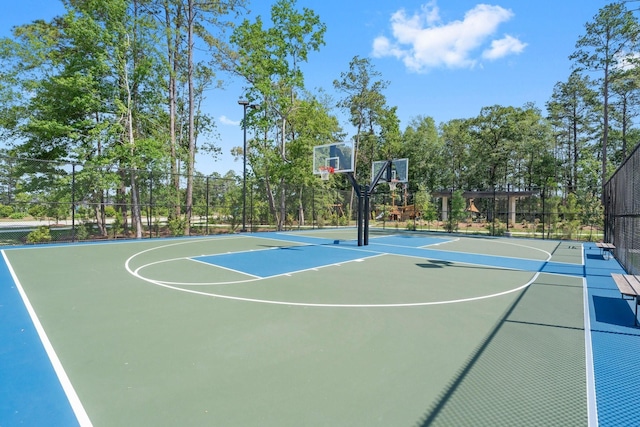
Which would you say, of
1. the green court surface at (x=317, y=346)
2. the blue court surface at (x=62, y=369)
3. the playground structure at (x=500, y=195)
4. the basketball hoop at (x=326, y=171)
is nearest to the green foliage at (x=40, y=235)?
the blue court surface at (x=62, y=369)

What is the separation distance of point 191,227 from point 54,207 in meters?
6.59

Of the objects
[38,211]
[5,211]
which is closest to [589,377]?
[38,211]

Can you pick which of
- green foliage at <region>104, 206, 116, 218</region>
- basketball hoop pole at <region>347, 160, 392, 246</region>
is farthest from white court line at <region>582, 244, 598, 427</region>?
green foliage at <region>104, 206, 116, 218</region>

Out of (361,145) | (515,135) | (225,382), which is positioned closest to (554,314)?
(225,382)

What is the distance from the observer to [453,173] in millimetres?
44125

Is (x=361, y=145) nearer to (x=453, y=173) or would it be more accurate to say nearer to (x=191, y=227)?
(x=453, y=173)

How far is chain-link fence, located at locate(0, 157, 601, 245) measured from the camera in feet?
48.2

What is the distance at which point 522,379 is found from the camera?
3258mm

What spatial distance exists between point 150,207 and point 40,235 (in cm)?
460

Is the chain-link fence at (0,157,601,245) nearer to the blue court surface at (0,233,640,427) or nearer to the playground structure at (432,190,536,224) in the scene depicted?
the playground structure at (432,190,536,224)

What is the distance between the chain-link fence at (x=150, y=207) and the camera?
48.2 ft

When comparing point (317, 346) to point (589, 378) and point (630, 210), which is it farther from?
point (630, 210)

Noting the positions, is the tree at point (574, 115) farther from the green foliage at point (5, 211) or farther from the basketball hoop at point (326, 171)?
the green foliage at point (5, 211)

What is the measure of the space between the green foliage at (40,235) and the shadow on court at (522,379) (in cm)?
1753
